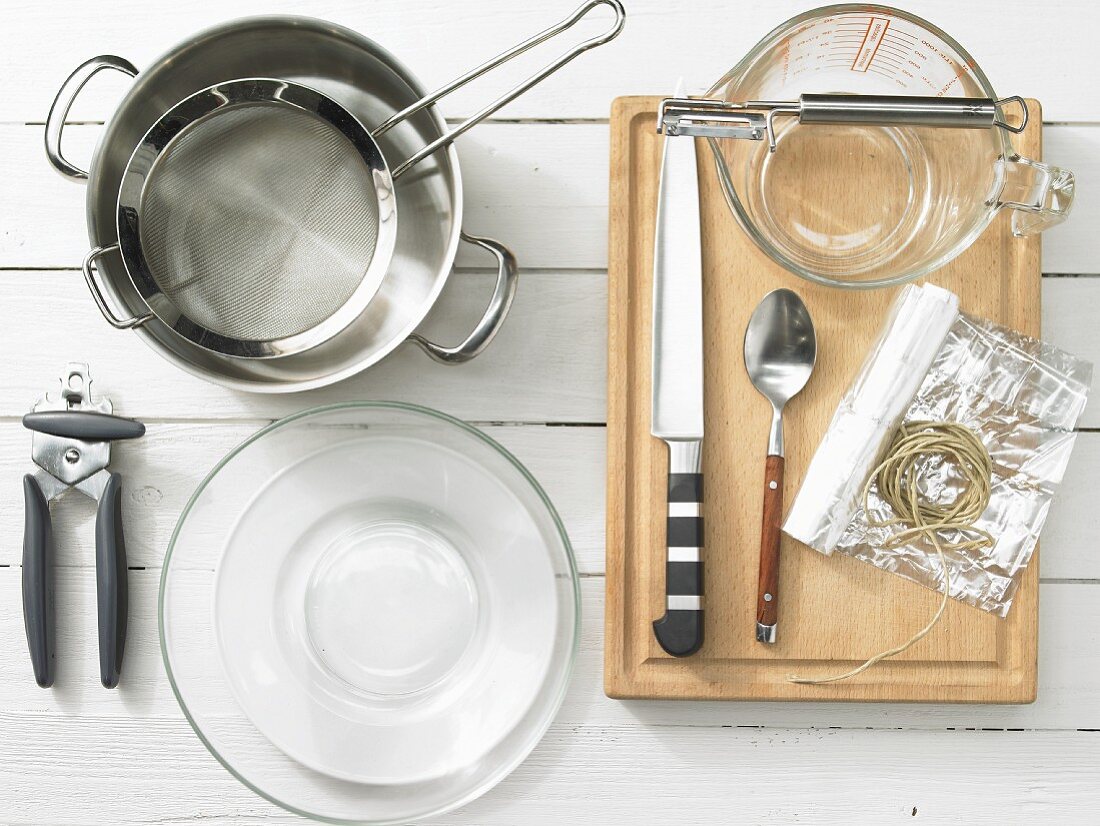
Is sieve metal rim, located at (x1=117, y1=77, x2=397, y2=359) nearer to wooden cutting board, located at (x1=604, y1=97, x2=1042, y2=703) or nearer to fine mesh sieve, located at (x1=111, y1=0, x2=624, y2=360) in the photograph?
fine mesh sieve, located at (x1=111, y1=0, x2=624, y2=360)

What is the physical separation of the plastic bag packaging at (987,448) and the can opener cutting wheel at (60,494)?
49 centimetres

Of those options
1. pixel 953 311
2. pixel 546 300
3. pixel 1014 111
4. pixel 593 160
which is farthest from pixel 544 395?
pixel 1014 111

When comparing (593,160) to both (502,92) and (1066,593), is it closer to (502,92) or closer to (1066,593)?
(502,92)

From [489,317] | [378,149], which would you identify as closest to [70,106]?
[378,149]

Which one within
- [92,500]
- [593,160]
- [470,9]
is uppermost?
[470,9]

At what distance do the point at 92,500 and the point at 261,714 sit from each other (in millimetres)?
208

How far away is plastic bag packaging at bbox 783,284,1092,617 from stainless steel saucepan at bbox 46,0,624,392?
263 mm

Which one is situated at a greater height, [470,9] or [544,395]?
[470,9]

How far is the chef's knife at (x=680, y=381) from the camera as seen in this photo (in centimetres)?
63

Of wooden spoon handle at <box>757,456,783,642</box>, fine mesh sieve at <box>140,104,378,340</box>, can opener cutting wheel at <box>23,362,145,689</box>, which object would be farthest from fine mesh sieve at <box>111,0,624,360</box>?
wooden spoon handle at <box>757,456,783,642</box>

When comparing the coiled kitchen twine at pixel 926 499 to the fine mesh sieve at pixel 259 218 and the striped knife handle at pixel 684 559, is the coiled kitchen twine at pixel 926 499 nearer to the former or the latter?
the striped knife handle at pixel 684 559

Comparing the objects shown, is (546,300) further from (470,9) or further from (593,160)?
(470,9)

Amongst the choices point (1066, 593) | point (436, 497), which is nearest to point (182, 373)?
point (436, 497)

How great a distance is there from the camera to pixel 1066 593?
682mm
